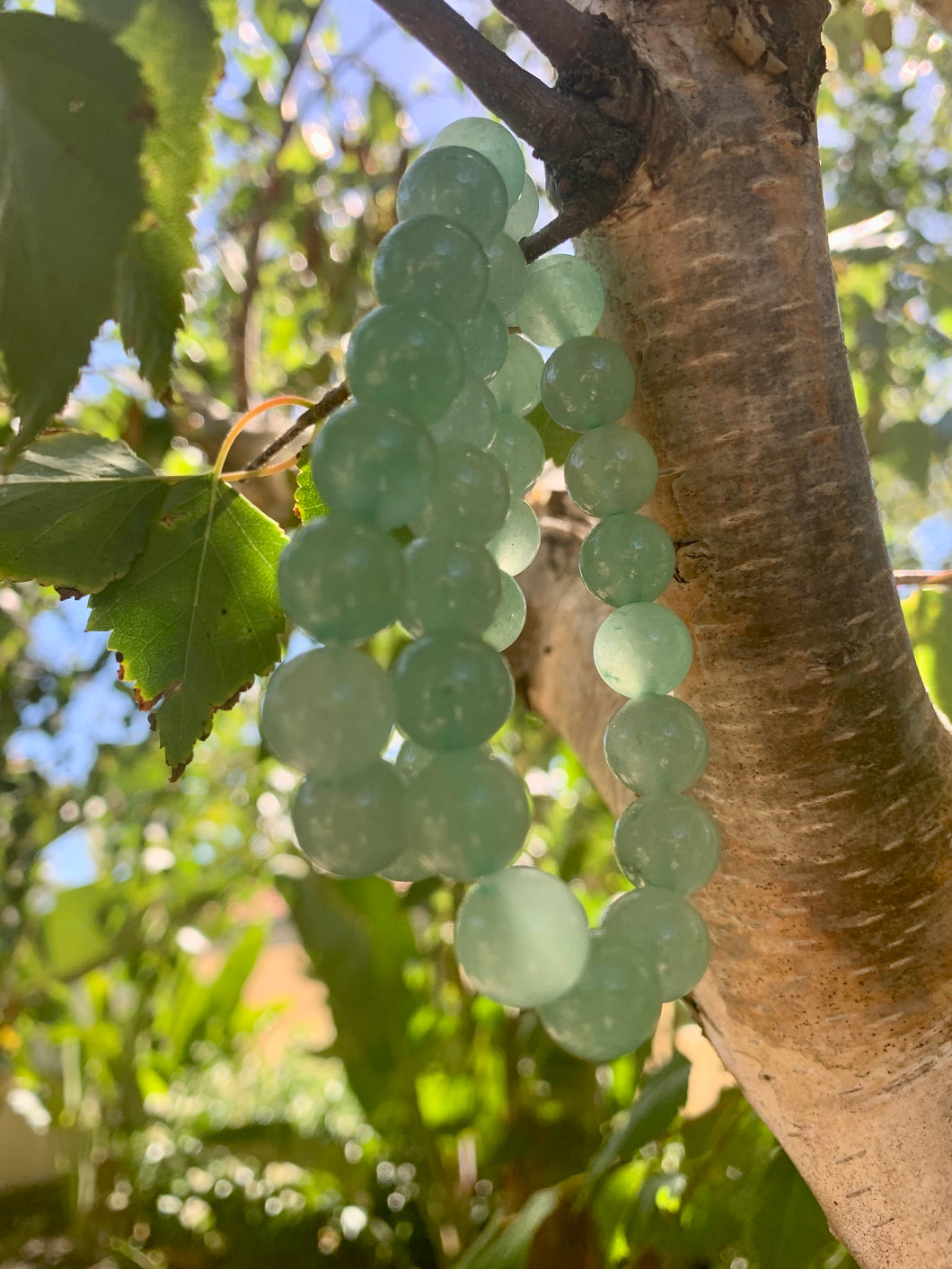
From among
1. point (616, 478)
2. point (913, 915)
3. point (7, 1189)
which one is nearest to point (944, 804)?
point (913, 915)

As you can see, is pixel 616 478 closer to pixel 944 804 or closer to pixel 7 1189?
pixel 944 804

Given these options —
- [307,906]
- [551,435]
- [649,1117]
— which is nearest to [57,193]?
[551,435]

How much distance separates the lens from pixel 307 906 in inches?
48.6

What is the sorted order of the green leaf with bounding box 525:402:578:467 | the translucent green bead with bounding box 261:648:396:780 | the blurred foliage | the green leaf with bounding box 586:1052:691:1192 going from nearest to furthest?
1. the translucent green bead with bounding box 261:648:396:780
2. the green leaf with bounding box 525:402:578:467
3. the green leaf with bounding box 586:1052:691:1192
4. the blurred foliage

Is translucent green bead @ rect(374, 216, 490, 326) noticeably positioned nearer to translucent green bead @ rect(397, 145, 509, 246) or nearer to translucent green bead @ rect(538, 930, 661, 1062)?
translucent green bead @ rect(397, 145, 509, 246)

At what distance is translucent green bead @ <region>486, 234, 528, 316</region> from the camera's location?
37cm

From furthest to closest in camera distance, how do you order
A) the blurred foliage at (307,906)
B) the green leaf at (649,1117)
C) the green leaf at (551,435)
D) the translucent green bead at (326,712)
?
the blurred foliage at (307,906) → the green leaf at (649,1117) → the green leaf at (551,435) → the translucent green bead at (326,712)

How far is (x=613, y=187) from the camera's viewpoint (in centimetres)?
37

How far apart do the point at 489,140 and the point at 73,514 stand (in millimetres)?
263

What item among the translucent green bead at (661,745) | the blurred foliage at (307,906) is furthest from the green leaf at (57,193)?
the blurred foliage at (307,906)

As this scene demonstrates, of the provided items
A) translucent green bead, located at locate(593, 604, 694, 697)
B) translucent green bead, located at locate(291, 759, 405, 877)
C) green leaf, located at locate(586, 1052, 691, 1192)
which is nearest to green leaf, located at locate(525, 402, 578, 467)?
translucent green bead, located at locate(593, 604, 694, 697)

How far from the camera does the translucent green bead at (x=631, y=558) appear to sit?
36cm

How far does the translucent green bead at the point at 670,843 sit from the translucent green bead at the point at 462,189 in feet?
0.78

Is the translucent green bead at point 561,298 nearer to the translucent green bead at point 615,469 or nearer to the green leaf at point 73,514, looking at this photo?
the translucent green bead at point 615,469
